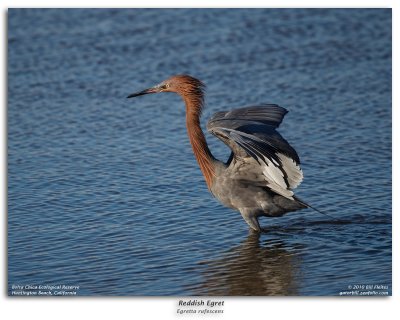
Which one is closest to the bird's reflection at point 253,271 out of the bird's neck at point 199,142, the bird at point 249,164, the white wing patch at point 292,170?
the bird at point 249,164

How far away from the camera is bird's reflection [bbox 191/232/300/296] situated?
304 inches

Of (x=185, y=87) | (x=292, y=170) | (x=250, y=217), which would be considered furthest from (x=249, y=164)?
(x=185, y=87)

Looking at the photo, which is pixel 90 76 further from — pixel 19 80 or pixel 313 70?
pixel 313 70

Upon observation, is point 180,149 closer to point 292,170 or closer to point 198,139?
point 198,139

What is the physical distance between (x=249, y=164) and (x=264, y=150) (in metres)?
0.77

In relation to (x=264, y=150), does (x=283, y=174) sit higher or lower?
lower

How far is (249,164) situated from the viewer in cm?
846

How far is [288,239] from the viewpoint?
8.72 metres

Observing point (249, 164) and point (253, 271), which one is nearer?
point (253, 271)

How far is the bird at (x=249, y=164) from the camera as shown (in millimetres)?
8266

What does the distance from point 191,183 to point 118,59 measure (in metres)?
4.30

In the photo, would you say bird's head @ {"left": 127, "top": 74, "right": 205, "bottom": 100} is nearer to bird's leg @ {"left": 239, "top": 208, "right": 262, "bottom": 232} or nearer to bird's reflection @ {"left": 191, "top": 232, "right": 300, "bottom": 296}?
bird's leg @ {"left": 239, "top": 208, "right": 262, "bottom": 232}

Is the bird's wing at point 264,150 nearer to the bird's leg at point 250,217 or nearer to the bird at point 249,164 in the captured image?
the bird at point 249,164

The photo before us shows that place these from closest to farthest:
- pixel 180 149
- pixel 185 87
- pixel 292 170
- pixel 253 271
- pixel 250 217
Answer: pixel 253 271 < pixel 292 170 < pixel 250 217 < pixel 185 87 < pixel 180 149
